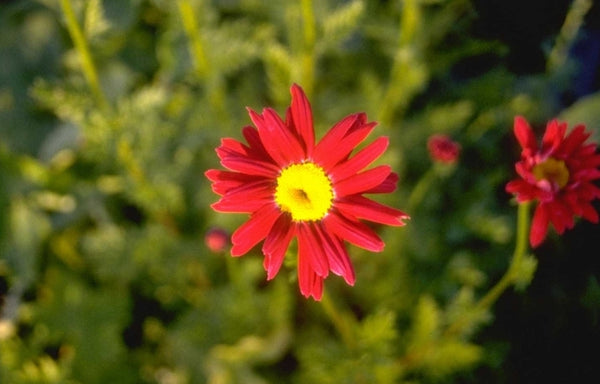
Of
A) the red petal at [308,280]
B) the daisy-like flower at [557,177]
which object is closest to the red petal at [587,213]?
the daisy-like flower at [557,177]

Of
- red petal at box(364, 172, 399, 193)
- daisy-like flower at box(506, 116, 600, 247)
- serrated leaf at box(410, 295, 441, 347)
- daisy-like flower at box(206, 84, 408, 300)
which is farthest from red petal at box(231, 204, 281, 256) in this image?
serrated leaf at box(410, 295, 441, 347)

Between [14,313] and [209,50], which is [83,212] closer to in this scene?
[14,313]

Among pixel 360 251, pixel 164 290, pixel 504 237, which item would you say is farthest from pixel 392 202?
pixel 164 290

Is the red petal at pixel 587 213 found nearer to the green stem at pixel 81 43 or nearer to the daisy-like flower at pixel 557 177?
the daisy-like flower at pixel 557 177

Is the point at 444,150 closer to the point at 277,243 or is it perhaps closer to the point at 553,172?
the point at 553,172

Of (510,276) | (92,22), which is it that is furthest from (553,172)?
(92,22)

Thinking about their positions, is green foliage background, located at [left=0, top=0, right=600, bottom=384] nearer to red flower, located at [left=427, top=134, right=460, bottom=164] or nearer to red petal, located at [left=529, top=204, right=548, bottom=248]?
red flower, located at [left=427, top=134, right=460, bottom=164]

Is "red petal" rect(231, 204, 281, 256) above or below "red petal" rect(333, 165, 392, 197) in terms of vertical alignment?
below
